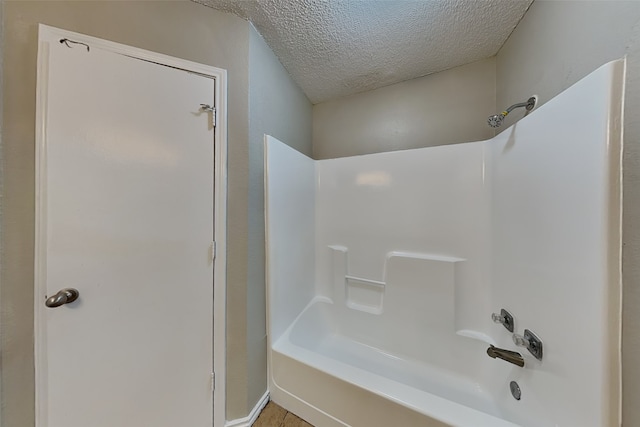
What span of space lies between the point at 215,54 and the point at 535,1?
1.67 metres

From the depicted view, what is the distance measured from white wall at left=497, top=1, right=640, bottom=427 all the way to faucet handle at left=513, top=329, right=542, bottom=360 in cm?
30

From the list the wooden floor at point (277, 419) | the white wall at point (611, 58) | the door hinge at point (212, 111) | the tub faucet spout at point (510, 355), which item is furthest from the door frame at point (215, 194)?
the white wall at point (611, 58)

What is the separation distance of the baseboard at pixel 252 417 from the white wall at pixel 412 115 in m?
1.97

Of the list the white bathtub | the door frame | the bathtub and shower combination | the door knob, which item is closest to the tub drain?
the bathtub and shower combination

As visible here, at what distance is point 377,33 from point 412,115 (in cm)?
70

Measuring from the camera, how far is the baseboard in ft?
3.55

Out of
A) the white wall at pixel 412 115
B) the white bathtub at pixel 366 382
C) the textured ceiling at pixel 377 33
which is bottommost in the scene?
the white bathtub at pixel 366 382

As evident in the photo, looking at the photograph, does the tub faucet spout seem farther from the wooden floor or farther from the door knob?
the door knob

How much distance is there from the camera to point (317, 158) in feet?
6.93

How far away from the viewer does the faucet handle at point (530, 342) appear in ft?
2.90

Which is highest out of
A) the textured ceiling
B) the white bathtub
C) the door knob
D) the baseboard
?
the textured ceiling

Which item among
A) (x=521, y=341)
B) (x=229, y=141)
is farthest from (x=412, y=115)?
(x=521, y=341)

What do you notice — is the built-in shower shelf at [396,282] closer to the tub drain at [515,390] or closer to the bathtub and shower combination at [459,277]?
the bathtub and shower combination at [459,277]

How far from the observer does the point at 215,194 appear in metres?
1.06
